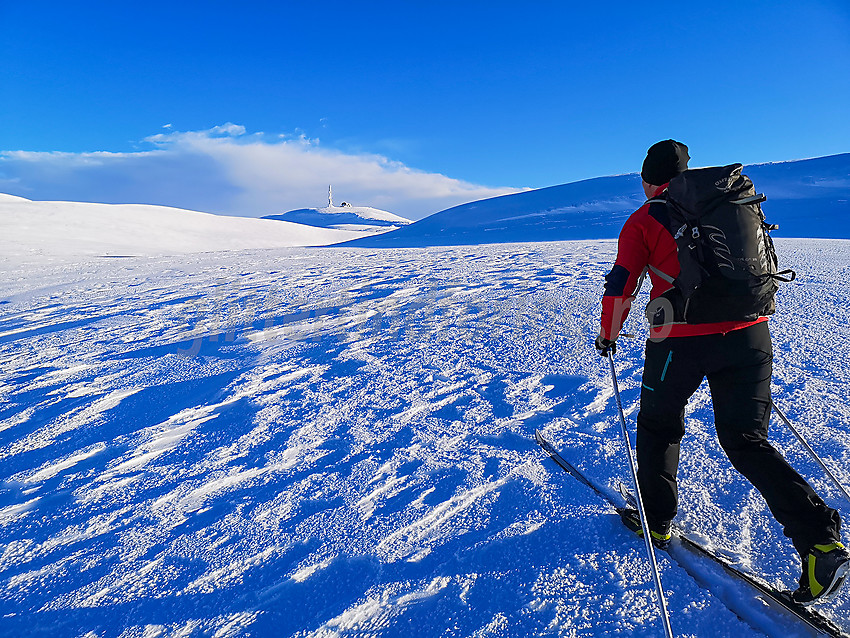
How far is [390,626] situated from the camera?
5.42ft

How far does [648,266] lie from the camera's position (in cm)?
181

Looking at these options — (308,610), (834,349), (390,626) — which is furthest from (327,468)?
(834,349)

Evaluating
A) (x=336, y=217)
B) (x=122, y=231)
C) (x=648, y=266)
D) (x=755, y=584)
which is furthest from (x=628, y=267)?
(x=336, y=217)

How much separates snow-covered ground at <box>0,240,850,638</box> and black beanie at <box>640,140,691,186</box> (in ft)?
5.10

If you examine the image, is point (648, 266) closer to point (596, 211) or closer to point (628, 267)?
point (628, 267)

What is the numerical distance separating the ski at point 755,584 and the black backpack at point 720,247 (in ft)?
3.34

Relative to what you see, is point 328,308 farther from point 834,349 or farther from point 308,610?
point 834,349

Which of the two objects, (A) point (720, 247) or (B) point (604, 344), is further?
(B) point (604, 344)

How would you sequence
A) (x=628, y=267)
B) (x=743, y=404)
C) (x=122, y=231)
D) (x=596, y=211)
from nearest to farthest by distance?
1. (x=743, y=404)
2. (x=628, y=267)
3. (x=122, y=231)
4. (x=596, y=211)

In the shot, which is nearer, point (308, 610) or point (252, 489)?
point (308, 610)

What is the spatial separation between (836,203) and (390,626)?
2932 centimetres

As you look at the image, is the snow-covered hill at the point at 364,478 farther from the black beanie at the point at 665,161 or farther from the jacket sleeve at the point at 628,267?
the black beanie at the point at 665,161

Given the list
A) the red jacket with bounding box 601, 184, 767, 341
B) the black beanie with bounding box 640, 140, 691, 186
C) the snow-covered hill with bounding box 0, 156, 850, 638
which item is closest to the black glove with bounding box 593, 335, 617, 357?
Result: the red jacket with bounding box 601, 184, 767, 341

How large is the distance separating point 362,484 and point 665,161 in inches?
85.5
